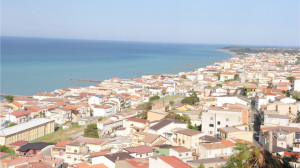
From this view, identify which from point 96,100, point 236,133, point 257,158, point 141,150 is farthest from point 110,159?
point 96,100

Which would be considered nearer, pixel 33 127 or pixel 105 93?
pixel 33 127

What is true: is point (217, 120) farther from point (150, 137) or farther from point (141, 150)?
point (141, 150)

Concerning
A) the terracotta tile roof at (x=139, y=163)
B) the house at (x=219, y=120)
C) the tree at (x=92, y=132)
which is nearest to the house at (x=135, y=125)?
the tree at (x=92, y=132)

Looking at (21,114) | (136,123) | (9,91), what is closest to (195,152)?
(136,123)

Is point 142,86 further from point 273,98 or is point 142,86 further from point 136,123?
point 136,123

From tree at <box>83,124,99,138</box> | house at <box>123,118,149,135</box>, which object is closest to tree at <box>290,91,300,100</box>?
house at <box>123,118,149,135</box>

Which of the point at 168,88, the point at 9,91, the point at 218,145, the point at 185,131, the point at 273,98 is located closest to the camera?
the point at 218,145
